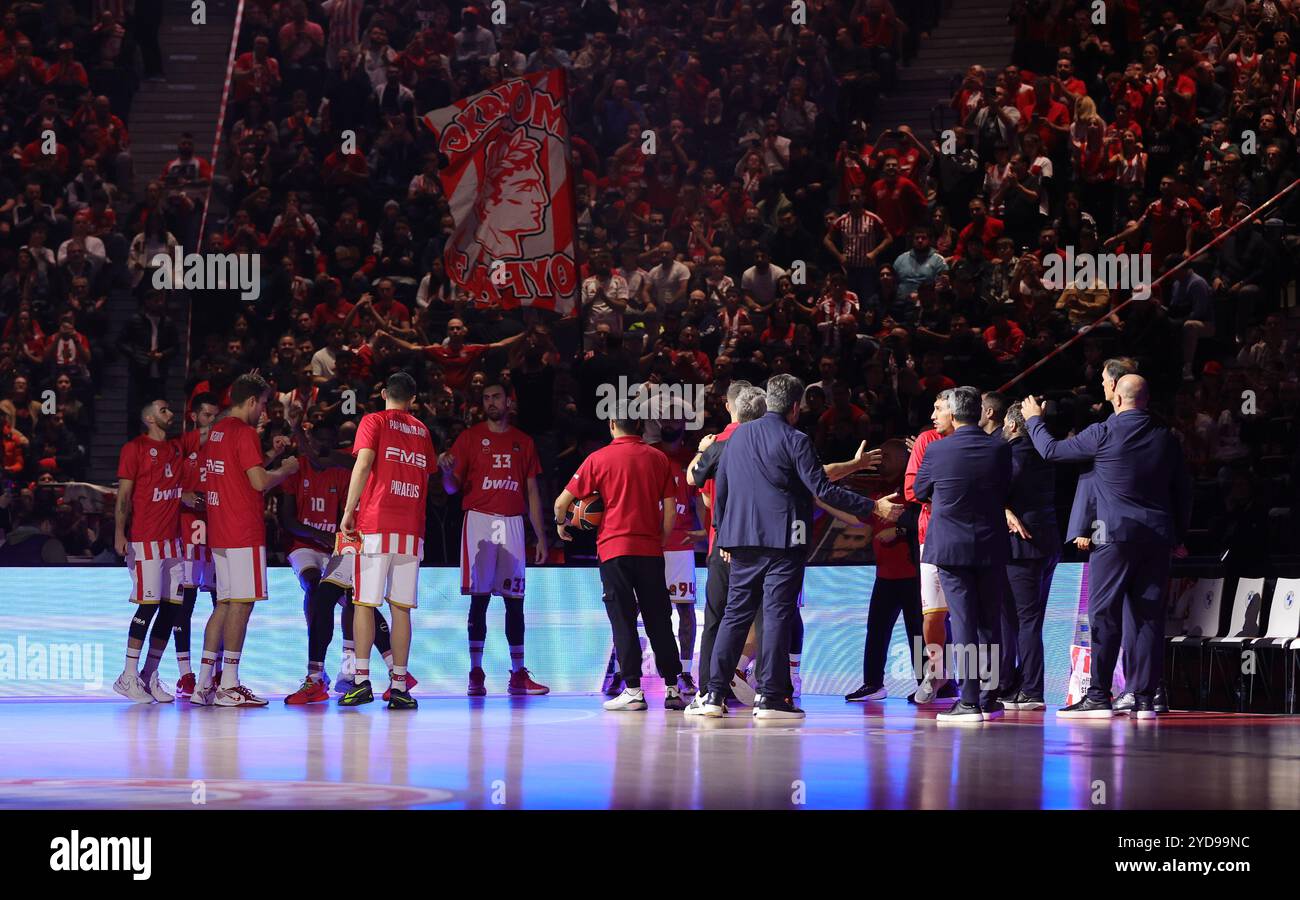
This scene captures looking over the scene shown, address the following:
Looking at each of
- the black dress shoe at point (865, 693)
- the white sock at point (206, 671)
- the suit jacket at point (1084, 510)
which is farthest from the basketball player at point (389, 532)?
the suit jacket at point (1084, 510)

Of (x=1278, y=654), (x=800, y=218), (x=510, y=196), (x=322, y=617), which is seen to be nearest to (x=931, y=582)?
(x=1278, y=654)

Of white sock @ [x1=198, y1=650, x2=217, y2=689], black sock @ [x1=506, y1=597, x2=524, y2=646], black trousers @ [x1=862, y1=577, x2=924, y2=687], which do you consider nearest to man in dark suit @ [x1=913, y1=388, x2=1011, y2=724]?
black trousers @ [x1=862, y1=577, x2=924, y2=687]

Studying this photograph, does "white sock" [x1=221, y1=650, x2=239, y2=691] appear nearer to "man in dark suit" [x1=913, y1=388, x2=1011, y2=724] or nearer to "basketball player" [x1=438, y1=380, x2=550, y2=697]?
"basketball player" [x1=438, y1=380, x2=550, y2=697]

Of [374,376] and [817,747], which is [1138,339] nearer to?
[374,376]

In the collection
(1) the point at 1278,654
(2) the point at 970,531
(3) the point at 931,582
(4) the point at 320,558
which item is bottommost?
(1) the point at 1278,654

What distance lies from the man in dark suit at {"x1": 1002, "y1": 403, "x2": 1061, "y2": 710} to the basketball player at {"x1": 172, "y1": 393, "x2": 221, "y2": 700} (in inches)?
201

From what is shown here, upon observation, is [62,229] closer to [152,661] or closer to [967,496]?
[152,661]

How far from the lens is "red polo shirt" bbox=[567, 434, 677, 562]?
978 centimetres

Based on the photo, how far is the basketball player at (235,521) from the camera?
10016 mm

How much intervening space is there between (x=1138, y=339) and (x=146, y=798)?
37.0 ft

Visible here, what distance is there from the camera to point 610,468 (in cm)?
985

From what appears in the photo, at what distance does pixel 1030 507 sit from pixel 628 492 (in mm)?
2464

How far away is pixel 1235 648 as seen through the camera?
10750mm
